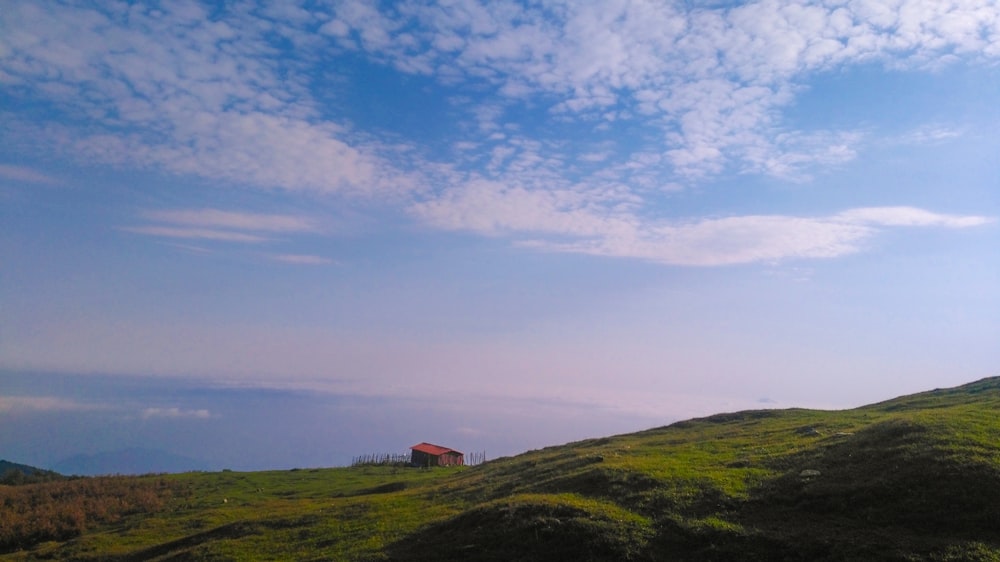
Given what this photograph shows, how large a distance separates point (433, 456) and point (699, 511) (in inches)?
2859

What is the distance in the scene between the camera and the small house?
9425cm

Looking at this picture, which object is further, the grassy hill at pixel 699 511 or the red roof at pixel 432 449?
the red roof at pixel 432 449

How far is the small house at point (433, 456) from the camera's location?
309 ft

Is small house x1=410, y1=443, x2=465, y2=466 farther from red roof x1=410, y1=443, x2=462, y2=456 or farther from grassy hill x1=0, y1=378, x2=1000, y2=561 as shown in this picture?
grassy hill x1=0, y1=378, x2=1000, y2=561

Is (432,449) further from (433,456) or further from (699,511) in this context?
(699,511)

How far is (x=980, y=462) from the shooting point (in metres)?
23.9

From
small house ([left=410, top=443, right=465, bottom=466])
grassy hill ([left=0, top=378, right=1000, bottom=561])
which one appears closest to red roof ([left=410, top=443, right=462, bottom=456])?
small house ([left=410, top=443, right=465, bottom=466])

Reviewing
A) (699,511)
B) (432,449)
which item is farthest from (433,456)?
(699,511)

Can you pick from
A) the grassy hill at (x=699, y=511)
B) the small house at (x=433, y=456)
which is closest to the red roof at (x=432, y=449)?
the small house at (x=433, y=456)

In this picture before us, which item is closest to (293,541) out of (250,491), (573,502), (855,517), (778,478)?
(573,502)

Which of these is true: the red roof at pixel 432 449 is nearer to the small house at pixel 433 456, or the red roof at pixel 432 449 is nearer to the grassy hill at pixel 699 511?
the small house at pixel 433 456

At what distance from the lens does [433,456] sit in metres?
94.2

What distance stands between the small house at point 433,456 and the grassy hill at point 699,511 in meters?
48.5

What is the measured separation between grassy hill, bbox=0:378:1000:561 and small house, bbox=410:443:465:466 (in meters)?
48.5
